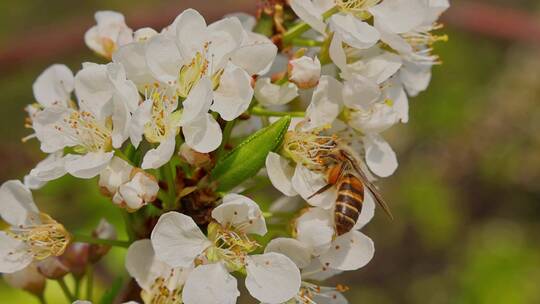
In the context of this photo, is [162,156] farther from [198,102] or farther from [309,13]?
[309,13]

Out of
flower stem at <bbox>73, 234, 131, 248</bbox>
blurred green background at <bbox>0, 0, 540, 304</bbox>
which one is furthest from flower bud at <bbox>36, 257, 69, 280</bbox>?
blurred green background at <bbox>0, 0, 540, 304</bbox>

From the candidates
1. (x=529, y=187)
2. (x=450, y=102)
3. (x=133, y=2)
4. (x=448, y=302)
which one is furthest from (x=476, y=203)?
(x=133, y=2)

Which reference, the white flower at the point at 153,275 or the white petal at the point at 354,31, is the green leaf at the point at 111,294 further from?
the white petal at the point at 354,31

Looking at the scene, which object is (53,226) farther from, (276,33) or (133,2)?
(133,2)

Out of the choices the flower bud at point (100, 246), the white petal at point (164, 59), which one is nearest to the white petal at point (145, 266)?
the flower bud at point (100, 246)

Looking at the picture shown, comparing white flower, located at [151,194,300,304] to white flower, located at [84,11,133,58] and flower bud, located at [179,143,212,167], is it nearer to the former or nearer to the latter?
flower bud, located at [179,143,212,167]

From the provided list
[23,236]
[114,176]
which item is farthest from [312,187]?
[23,236]

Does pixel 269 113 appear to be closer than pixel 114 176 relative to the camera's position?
No
